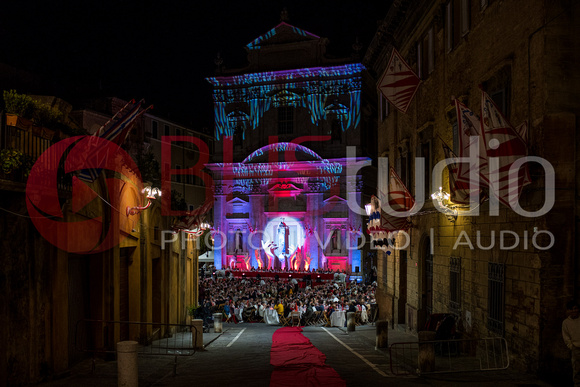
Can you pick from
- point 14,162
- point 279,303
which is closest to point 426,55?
point 279,303

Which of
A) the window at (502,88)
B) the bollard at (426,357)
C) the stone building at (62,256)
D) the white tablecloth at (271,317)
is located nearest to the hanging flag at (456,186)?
the window at (502,88)

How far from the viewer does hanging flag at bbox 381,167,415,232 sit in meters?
19.0

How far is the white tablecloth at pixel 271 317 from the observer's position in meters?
25.5

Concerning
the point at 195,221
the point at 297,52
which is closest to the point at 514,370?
the point at 195,221

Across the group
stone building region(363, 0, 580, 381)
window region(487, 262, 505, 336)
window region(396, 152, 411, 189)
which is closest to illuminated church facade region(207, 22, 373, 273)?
window region(396, 152, 411, 189)

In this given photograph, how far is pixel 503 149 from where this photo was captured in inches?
430

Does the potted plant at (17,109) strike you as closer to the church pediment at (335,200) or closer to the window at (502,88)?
the window at (502,88)

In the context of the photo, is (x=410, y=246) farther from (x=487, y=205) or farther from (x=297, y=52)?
(x=297, y=52)

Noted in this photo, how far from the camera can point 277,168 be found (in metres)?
48.5

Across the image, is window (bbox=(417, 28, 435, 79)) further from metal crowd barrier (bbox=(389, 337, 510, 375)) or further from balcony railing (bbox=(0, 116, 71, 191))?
balcony railing (bbox=(0, 116, 71, 191))

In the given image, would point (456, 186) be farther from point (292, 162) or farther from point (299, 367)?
point (292, 162)

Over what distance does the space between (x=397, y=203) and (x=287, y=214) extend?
29.5 meters

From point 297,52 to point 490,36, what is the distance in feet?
123

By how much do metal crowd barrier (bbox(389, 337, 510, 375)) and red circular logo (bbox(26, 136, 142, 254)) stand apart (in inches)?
288
